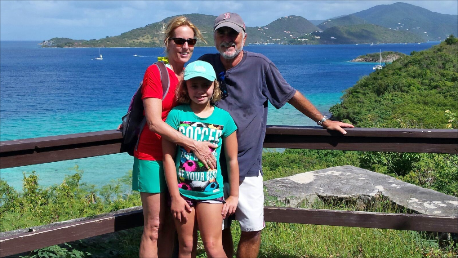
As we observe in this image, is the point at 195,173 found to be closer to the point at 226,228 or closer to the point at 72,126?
the point at 226,228

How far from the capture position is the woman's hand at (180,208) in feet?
10.1

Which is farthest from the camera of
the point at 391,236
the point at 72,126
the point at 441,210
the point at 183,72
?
the point at 72,126

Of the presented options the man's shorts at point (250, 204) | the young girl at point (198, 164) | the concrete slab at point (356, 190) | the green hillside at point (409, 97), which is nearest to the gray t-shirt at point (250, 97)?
the man's shorts at point (250, 204)

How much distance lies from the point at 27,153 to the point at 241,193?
147cm

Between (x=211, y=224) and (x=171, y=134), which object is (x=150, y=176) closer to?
(x=171, y=134)

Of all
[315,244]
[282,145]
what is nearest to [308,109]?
[282,145]

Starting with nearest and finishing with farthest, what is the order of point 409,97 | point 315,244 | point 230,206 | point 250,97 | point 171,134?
point 171,134
point 230,206
point 250,97
point 315,244
point 409,97

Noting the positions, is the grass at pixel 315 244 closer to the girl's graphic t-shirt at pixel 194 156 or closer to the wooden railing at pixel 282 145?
the wooden railing at pixel 282 145

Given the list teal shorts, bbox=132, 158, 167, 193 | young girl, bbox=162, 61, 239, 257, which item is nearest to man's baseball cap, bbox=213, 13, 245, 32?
young girl, bbox=162, 61, 239, 257

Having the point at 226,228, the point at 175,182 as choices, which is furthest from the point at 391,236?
the point at 175,182

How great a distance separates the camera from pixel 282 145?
12.2ft

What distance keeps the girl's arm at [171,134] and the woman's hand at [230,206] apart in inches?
11.5

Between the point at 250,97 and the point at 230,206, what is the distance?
77 cm

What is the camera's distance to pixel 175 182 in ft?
10.1
